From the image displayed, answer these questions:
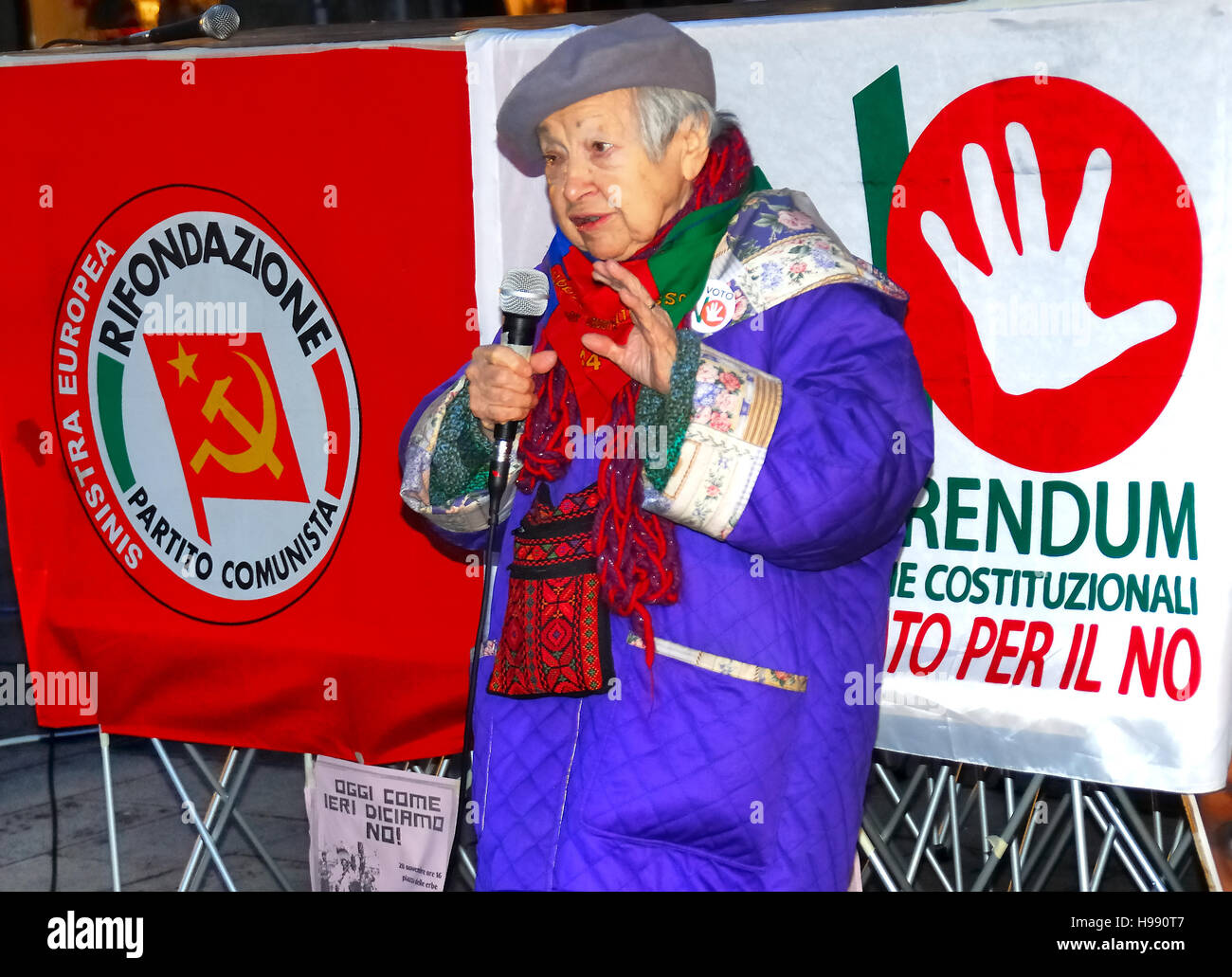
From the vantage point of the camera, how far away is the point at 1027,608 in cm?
259

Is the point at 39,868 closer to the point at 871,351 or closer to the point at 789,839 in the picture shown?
the point at 789,839

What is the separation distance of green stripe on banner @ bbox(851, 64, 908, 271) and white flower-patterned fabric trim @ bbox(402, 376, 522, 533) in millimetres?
940

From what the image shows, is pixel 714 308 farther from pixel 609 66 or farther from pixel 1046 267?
pixel 1046 267

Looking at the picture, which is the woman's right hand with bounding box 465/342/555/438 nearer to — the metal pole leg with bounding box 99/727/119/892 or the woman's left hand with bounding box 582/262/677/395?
the woman's left hand with bounding box 582/262/677/395

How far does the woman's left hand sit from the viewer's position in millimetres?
1728

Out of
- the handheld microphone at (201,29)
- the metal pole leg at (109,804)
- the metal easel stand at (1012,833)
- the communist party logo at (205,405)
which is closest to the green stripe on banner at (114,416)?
the communist party logo at (205,405)

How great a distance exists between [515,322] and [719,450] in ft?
1.19

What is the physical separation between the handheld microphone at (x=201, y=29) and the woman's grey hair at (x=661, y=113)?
149 centimetres

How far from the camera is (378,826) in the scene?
10.6 feet

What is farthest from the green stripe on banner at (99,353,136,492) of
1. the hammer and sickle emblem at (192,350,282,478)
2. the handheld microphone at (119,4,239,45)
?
the handheld microphone at (119,4,239,45)

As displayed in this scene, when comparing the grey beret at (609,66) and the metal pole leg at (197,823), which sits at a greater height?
the grey beret at (609,66)

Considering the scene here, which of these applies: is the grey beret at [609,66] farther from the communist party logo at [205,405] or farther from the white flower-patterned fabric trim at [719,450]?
the communist party logo at [205,405]

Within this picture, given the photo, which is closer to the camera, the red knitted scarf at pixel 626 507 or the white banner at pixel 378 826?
the red knitted scarf at pixel 626 507

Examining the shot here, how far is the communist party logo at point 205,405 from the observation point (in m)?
3.10
